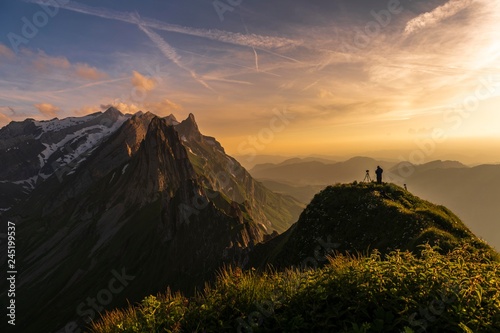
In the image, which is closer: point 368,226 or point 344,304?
point 344,304

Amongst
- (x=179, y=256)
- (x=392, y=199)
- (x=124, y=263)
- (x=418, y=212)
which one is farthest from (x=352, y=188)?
(x=124, y=263)

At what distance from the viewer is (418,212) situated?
85.2 feet

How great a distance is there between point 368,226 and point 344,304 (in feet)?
70.5

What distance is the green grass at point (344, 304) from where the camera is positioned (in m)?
6.55

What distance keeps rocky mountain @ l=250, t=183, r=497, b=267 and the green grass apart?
12.2 m

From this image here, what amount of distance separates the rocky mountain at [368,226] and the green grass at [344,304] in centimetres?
1224

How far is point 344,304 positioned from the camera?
7.27 metres

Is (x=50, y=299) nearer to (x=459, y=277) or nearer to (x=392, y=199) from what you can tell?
(x=392, y=199)

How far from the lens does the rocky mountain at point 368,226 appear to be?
72.4 ft

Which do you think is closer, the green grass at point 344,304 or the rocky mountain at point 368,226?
the green grass at point 344,304

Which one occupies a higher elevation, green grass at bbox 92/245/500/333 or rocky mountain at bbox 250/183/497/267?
green grass at bbox 92/245/500/333

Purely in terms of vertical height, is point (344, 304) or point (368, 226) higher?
point (344, 304)

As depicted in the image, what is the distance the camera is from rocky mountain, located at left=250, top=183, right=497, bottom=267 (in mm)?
22062

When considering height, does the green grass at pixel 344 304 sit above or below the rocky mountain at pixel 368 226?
above
